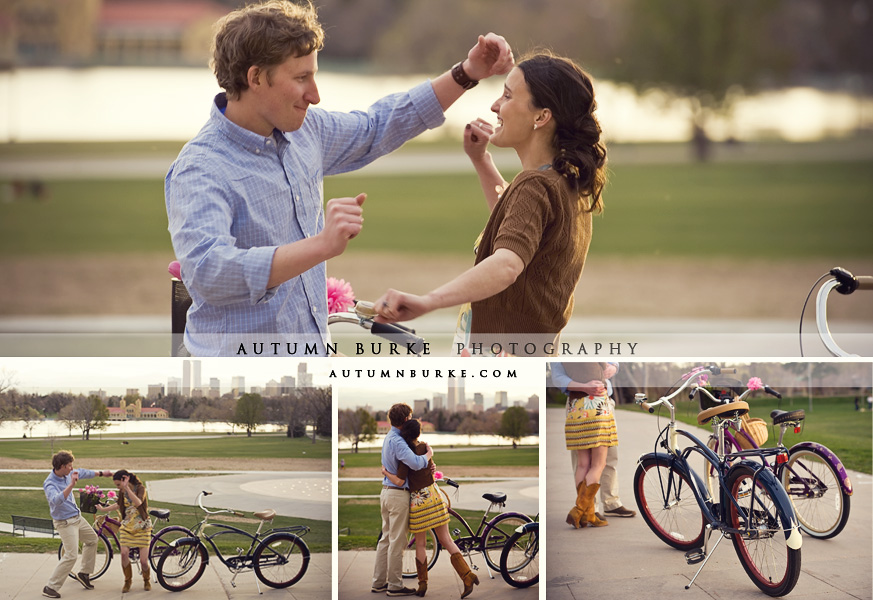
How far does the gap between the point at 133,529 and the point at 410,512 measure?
59 cm

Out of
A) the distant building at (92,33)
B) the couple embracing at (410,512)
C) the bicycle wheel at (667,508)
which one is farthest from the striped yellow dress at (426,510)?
the distant building at (92,33)

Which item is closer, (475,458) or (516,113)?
(475,458)

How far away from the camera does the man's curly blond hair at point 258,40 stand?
→ 2.17m

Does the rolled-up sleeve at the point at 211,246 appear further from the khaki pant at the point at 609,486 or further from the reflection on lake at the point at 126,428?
the khaki pant at the point at 609,486

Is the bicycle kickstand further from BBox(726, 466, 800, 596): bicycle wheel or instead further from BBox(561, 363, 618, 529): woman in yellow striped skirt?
BBox(561, 363, 618, 529): woman in yellow striped skirt

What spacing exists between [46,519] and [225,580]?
0.40 meters

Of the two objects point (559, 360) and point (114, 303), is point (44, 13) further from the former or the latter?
point (559, 360)

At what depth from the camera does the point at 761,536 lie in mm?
2236

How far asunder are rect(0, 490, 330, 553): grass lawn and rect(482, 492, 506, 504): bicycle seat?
0.35 m

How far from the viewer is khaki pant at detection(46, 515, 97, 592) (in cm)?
217

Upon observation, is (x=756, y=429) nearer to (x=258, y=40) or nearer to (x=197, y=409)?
(x=197, y=409)

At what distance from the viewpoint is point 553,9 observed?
2023cm

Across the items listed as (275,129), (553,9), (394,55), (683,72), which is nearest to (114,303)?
(394,55)

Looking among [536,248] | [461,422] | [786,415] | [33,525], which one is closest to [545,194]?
[536,248]
